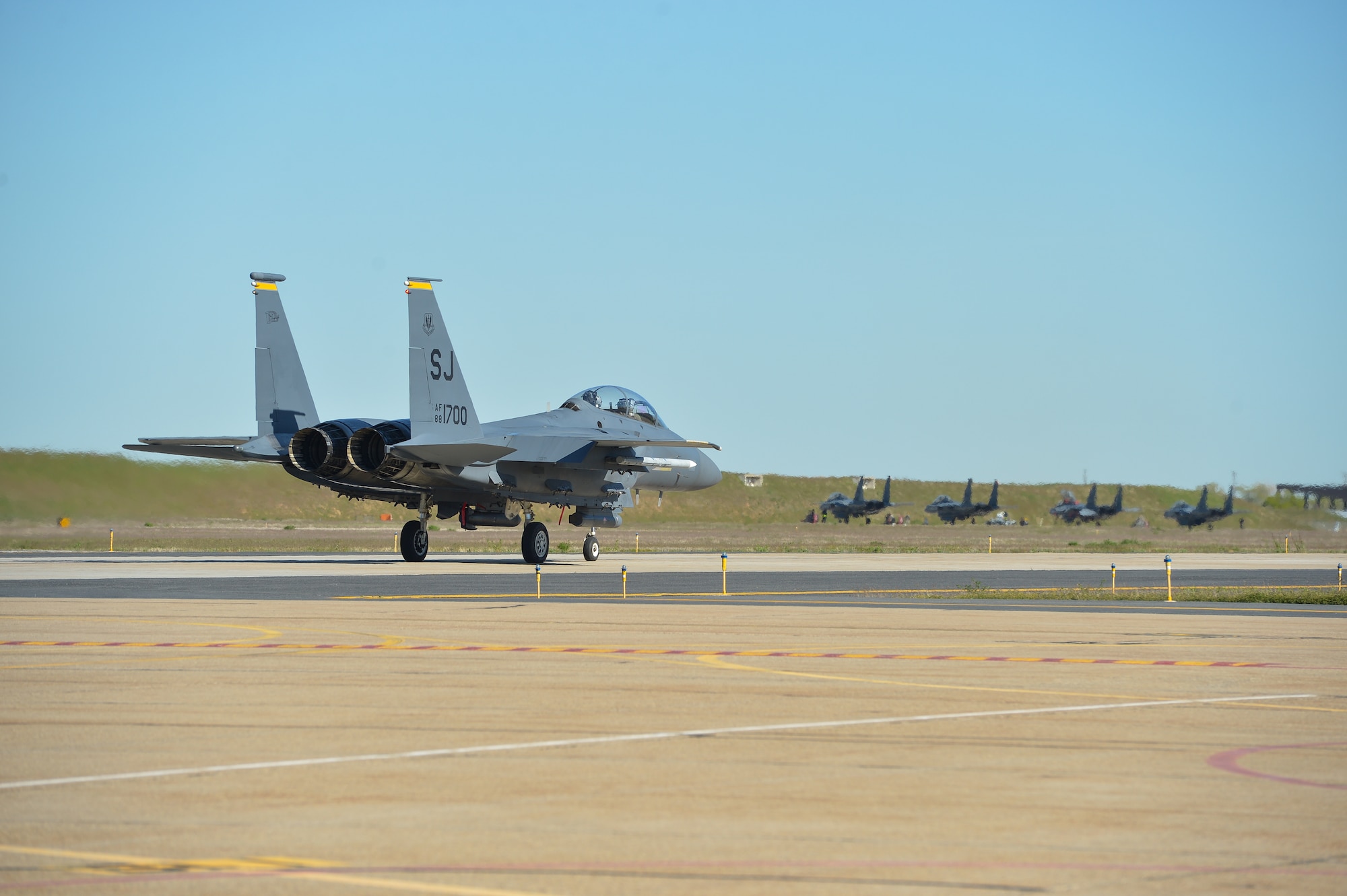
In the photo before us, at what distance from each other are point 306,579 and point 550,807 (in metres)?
24.6

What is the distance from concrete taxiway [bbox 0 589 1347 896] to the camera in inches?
251

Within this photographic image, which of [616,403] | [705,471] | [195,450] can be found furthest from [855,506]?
[195,450]

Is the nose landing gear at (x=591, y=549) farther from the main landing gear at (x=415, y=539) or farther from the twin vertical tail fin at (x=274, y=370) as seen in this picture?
the twin vertical tail fin at (x=274, y=370)

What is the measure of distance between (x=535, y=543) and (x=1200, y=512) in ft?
204

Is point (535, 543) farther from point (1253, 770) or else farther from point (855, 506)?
point (855, 506)

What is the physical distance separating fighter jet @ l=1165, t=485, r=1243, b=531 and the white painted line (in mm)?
77618

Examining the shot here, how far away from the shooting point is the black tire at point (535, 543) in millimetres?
39594

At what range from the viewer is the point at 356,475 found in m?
35.2

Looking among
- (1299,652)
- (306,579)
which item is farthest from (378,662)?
(306,579)

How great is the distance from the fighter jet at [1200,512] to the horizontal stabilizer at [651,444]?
53.2 meters

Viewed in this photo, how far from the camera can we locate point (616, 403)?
41031mm

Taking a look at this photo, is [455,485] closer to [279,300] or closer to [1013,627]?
[279,300]

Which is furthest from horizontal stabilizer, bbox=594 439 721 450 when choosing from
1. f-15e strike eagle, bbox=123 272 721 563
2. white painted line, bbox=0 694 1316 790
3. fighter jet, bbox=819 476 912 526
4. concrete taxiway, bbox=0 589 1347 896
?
fighter jet, bbox=819 476 912 526

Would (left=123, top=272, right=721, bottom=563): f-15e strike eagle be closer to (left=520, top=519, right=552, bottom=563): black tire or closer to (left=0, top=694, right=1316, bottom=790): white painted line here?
(left=520, top=519, right=552, bottom=563): black tire
